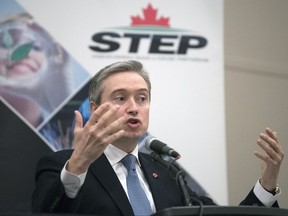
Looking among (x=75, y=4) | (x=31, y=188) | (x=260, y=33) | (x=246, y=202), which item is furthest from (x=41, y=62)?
(x=260, y=33)

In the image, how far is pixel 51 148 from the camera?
3.17 meters

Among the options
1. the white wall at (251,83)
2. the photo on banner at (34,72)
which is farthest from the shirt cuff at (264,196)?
the white wall at (251,83)

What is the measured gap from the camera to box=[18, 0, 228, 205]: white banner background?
3.25 meters

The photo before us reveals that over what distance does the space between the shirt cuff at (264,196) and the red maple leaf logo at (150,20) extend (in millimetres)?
1562

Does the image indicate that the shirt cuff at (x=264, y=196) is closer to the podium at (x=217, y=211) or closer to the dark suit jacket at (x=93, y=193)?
the dark suit jacket at (x=93, y=193)

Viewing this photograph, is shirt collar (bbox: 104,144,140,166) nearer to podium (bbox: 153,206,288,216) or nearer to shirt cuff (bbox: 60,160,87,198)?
shirt cuff (bbox: 60,160,87,198)

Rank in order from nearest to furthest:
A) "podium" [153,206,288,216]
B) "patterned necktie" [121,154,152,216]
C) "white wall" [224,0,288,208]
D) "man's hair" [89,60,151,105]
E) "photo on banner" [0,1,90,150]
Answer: "podium" [153,206,288,216] → "patterned necktie" [121,154,152,216] → "man's hair" [89,60,151,105] → "photo on banner" [0,1,90,150] → "white wall" [224,0,288,208]

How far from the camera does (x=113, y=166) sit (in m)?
2.21

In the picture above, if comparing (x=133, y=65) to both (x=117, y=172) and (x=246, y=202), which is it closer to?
(x=117, y=172)

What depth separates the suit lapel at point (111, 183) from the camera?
194 centimetres

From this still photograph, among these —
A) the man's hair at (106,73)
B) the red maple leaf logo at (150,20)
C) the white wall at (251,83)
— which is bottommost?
the white wall at (251,83)

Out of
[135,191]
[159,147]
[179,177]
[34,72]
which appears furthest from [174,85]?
[179,177]

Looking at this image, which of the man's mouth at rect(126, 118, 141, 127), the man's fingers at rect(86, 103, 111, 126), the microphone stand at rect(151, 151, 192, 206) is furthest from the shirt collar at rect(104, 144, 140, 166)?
the man's fingers at rect(86, 103, 111, 126)

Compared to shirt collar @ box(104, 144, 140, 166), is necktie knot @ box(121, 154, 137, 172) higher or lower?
lower
